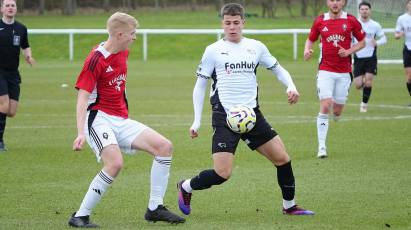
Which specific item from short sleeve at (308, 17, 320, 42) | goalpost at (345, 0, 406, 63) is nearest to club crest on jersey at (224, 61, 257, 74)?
short sleeve at (308, 17, 320, 42)

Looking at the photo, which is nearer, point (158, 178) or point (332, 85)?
point (158, 178)

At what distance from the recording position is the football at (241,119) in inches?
369

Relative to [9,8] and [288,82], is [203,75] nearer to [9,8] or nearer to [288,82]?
[288,82]

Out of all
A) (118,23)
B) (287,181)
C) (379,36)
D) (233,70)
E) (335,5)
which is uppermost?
(118,23)

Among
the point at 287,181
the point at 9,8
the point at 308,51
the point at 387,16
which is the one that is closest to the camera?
the point at 287,181

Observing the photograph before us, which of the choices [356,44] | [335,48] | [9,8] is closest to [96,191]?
[335,48]

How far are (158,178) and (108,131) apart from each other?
70cm

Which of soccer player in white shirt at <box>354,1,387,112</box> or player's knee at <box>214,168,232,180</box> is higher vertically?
player's knee at <box>214,168,232,180</box>

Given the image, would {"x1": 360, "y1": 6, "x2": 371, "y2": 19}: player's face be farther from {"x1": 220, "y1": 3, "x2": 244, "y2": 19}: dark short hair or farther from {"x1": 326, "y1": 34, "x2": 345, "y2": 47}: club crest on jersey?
{"x1": 220, "y1": 3, "x2": 244, "y2": 19}: dark short hair

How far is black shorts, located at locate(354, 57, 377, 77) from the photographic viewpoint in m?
22.7

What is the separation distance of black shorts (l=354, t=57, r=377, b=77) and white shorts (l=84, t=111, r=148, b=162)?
1419 cm

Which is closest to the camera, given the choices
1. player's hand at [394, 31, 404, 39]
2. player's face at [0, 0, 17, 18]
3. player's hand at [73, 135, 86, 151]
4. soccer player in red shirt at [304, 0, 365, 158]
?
player's hand at [73, 135, 86, 151]

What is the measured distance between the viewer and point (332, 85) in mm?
14898

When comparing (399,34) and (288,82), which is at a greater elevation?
(288,82)
